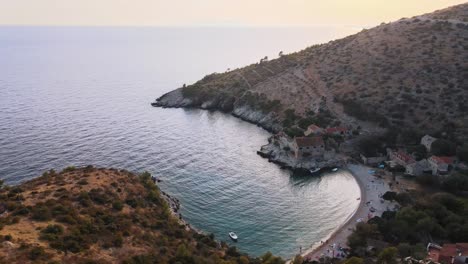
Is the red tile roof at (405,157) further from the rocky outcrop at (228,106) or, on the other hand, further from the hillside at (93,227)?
the hillside at (93,227)

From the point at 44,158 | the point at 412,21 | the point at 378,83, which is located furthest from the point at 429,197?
the point at 412,21

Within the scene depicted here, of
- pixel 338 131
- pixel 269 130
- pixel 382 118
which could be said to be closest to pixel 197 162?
pixel 269 130

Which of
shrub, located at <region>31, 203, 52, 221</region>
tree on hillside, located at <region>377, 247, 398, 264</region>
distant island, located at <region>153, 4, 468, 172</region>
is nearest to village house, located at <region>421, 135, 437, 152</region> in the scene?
distant island, located at <region>153, 4, 468, 172</region>

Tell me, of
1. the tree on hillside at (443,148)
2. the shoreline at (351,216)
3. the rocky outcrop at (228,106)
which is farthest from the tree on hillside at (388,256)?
the rocky outcrop at (228,106)

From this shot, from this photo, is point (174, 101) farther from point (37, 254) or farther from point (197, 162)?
point (37, 254)

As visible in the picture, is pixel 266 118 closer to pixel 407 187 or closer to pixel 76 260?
pixel 407 187
